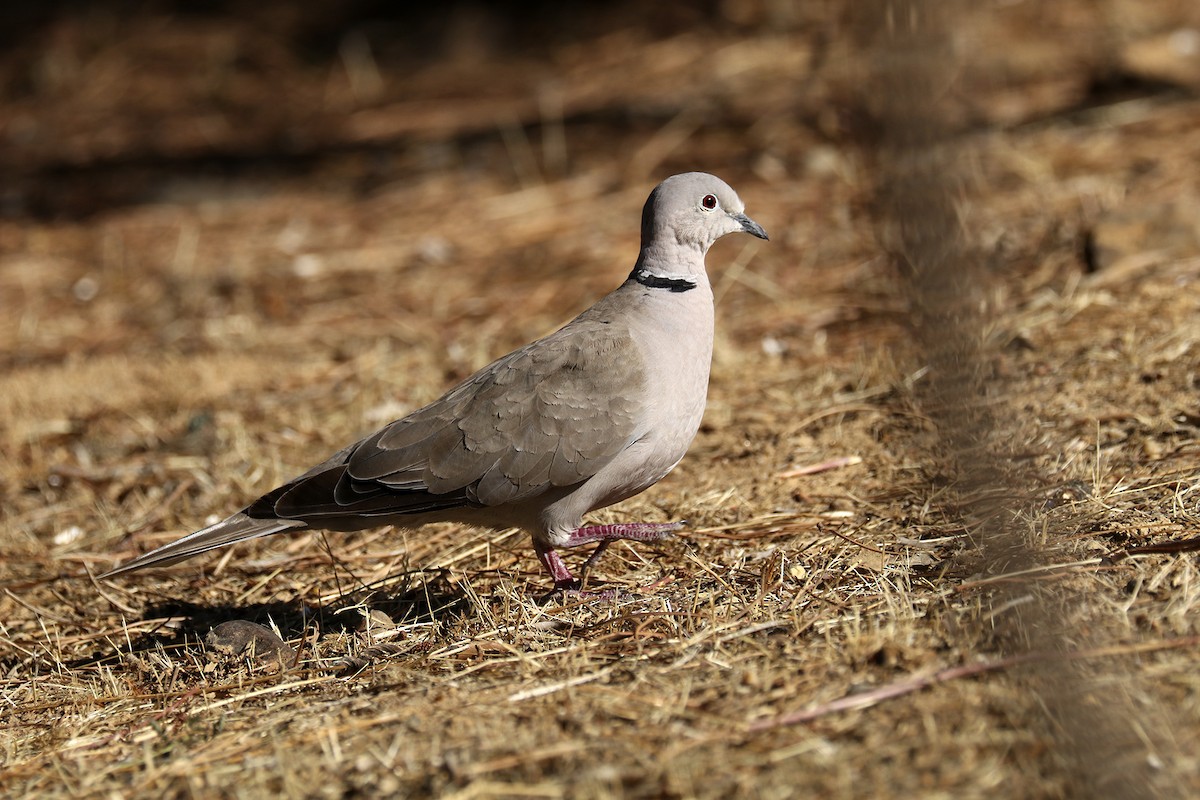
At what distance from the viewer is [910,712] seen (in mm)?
2652

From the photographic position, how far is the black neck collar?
12.3 ft

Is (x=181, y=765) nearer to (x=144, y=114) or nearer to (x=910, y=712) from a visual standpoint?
(x=910, y=712)

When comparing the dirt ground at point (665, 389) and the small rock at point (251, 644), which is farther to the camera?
the small rock at point (251, 644)

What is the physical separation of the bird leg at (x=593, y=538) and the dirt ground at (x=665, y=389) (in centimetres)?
12

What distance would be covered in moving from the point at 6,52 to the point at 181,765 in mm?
10763

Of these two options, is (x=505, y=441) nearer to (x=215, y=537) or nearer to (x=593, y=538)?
(x=593, y=538)

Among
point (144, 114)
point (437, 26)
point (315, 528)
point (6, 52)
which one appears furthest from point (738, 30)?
point (315, 528)

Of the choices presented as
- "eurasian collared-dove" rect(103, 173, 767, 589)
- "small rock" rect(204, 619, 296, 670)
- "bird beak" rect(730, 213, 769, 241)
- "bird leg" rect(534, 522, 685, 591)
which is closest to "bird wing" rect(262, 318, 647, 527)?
"eurasian collared-dove" rect(103, 173, 767, 589)

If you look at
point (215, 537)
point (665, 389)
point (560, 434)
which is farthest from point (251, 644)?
point (665, 389)

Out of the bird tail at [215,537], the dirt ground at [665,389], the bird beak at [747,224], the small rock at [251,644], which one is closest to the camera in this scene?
the dirt ground at [665,389]

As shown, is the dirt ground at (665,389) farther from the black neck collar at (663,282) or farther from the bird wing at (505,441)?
the black neck collar at (663,282)

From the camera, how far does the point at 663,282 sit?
3.77 meters

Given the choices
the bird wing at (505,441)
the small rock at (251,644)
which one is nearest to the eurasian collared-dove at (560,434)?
the bird wing at (505,441)

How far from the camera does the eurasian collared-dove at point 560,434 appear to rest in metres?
3.54
